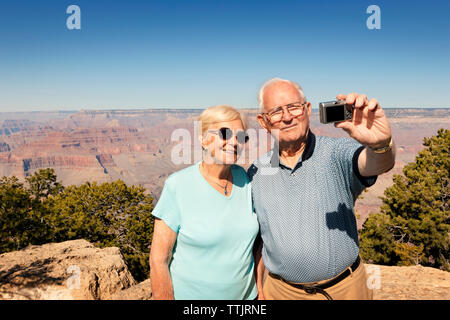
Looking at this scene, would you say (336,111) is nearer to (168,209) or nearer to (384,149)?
(384,149)

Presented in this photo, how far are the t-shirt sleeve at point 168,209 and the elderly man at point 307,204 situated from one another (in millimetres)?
789

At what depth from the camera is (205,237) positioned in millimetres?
2465

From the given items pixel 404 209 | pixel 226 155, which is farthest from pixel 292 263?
pixel 404 209

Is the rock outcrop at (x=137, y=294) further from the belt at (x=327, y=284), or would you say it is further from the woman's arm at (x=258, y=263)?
the belt at (x=327, y=284)

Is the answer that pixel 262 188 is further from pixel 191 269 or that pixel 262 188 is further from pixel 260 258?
pixel 191 269

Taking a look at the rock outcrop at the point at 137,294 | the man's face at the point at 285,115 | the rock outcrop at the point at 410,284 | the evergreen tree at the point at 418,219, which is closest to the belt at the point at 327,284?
the man's face at the point at 285,115

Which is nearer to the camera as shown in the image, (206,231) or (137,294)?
(206,231)

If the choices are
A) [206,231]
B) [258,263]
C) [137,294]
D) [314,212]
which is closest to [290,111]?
[314,212]

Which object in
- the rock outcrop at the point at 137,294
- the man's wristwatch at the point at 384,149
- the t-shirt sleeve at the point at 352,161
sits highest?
the man's wristwatch at the point at 384,149

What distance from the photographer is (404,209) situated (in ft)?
63.3

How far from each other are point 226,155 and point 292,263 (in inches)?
46.9

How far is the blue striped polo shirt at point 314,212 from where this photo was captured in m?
2.54

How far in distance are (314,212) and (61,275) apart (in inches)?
239
